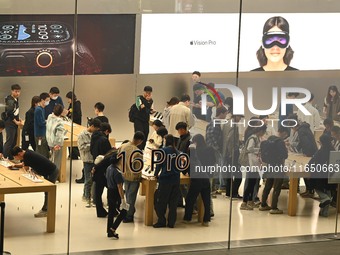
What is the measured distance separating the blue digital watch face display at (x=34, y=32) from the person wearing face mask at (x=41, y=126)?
28.8 inches

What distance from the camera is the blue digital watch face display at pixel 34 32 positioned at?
1234cm

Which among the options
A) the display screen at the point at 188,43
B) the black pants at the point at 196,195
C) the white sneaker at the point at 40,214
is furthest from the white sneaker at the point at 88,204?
the display screen at the point at 188,43

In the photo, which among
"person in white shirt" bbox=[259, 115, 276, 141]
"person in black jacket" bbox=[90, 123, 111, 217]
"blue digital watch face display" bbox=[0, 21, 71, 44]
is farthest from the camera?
"person in white shirt" bbox=[259, 115, 276, 141]

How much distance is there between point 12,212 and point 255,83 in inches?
153

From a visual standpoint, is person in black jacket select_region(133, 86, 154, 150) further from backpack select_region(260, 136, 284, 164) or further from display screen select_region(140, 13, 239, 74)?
backpack select_region(260, 136, 284, 164)

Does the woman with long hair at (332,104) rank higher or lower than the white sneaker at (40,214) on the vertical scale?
higher

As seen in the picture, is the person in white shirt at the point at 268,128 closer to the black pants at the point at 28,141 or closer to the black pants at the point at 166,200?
the black pants at the point at 166,200

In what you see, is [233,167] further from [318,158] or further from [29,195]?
[29,195]

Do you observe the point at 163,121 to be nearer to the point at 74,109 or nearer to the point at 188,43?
the point at 188,43

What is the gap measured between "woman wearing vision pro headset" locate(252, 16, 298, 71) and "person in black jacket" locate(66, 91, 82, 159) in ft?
8.88

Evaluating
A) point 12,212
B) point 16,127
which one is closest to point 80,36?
point 16,127

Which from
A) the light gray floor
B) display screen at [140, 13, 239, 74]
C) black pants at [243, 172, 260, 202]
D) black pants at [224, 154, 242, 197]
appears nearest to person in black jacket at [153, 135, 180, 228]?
the light gray floor

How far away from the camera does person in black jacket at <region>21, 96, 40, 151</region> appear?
12.6 m

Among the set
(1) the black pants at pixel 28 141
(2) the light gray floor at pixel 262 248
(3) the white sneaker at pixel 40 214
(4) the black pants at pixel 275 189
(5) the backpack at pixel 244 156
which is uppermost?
(1) the black pants at pixel 28 141
